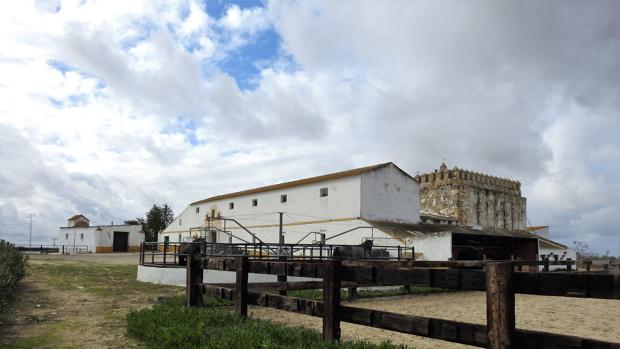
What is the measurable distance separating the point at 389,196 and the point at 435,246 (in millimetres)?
9668

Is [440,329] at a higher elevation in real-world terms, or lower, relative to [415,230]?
lower

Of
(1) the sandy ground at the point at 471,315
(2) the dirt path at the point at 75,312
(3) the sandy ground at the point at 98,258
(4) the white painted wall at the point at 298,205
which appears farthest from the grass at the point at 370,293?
(3) the sandy ground at the point at 98,258

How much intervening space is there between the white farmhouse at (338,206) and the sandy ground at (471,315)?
42.1 feet

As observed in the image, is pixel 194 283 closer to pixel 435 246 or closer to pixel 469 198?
pixel 435 246

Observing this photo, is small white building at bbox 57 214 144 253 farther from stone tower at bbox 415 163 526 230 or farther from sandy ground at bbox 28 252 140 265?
stone tower at bbox 415 163 526 230

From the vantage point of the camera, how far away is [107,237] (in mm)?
59562

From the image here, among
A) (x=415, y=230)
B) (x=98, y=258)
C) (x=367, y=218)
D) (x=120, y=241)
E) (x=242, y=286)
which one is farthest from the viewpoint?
(x=120, y=241)

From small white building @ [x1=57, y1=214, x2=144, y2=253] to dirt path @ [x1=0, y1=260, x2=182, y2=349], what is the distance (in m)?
45.9

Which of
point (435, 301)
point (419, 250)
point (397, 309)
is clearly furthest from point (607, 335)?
point (419, 250)

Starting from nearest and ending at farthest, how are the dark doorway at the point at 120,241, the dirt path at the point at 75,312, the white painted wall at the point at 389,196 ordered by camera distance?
the dirt path at the point at 75,312
the white painted wall at the point at 389,196
the dark doorway at the point at 120,241

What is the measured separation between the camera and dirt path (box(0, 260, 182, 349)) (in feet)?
23.7

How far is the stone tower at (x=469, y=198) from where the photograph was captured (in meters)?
44.8

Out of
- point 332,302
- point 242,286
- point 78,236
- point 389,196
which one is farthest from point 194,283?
point 78,236

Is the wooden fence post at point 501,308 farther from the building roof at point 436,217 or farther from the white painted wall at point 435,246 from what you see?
the building roof at point 436,217
